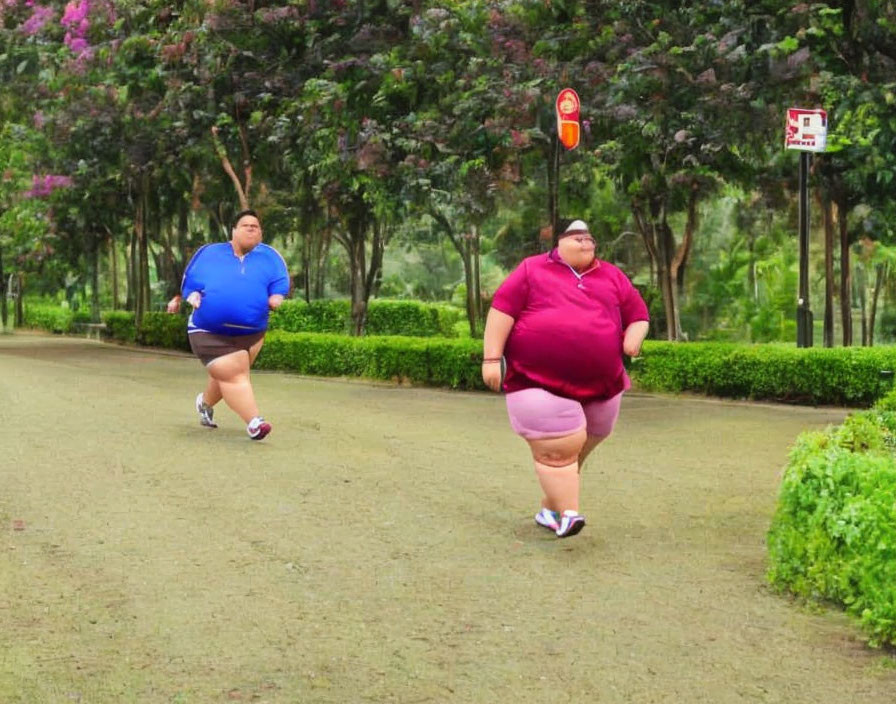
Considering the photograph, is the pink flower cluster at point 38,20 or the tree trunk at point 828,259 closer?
the tree trunk at point 828,259

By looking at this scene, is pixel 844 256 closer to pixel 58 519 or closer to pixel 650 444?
pixel 650 444

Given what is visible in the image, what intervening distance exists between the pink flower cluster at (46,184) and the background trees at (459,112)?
0.34ft

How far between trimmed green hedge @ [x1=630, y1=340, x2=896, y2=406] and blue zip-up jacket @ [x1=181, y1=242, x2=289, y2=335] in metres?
6.87

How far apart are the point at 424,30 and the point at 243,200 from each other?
6.55m

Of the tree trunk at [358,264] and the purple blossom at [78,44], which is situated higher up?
the purple blossom at [78,44]

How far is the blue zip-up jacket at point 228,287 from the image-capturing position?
11.6 meters

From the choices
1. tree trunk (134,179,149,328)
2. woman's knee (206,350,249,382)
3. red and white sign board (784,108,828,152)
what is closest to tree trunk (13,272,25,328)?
tree trunk (134,179,149,328)

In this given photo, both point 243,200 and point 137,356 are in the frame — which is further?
point 137,356

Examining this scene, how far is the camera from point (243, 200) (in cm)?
2580

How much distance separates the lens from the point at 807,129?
16297 mm

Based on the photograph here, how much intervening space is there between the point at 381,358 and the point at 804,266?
20.8 feet

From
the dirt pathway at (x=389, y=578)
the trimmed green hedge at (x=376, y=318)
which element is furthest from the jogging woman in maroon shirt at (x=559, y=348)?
the trimmed green hedge at (x=376, y=318)

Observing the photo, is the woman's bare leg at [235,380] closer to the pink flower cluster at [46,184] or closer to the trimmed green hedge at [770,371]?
the trimmed green hedge at [770,371]

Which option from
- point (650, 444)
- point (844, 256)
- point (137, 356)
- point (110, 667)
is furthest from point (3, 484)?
point (137, 356)
